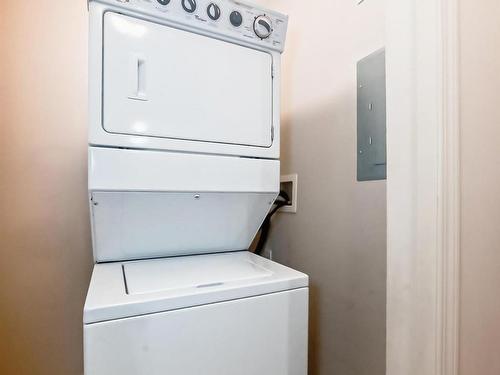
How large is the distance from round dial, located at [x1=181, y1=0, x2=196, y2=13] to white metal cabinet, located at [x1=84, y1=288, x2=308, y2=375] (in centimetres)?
108

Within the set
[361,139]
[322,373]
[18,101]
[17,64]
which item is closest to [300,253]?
[322,373]

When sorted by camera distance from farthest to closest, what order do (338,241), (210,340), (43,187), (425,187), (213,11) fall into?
(43,187) → (338,241) → (213,11) → (210,340) → (425,187)

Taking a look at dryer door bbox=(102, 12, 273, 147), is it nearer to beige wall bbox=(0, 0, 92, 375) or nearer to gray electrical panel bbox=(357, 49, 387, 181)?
gray electrical panel bbox=(357, 49, 387, 181)

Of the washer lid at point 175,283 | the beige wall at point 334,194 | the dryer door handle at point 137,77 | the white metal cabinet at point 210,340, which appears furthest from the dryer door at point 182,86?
the white metal cabinet at point 210,340

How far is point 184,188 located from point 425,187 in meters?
0.80

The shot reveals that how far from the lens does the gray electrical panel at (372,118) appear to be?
3.51 ft

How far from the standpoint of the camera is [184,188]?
3.49 feet

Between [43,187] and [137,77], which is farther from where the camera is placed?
[43,187]

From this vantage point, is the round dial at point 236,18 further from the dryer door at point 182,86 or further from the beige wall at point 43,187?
the beige wall at point 43,187

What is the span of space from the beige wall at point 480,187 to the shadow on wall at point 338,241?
35cm

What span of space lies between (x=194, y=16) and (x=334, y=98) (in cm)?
72

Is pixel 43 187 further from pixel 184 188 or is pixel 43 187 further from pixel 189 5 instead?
pixel 189 5

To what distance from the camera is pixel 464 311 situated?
70 cm

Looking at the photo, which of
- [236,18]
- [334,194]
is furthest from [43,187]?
[334,194]
